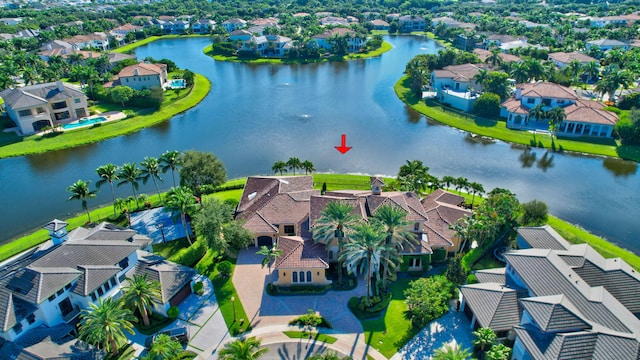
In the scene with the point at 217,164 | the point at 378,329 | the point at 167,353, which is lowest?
the point at 378,329

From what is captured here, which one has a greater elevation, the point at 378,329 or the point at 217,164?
the point at 217,164

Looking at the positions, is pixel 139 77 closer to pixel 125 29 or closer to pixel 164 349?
pixel 164 349

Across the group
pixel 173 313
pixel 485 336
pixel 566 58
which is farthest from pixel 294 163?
pixel 566 58

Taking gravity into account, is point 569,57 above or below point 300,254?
above

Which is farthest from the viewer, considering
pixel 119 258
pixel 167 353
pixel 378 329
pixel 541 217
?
pixel 541 217

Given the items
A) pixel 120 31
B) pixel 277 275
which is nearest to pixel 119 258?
pixel 277 275

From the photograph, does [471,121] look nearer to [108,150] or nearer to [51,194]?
[108,150]

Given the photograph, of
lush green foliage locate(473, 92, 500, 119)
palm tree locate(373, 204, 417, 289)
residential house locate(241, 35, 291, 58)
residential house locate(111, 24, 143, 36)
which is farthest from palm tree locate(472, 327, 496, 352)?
residential house locate(111, 24, 143, 36)
